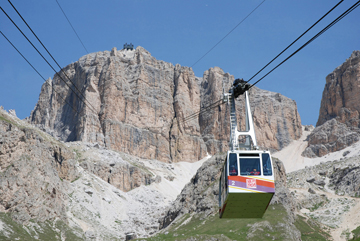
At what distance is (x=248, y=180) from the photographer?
3588cm

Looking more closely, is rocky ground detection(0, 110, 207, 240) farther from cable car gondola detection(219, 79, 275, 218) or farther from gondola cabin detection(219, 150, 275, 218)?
gondola cabin detection(219, 150, 275, 218)

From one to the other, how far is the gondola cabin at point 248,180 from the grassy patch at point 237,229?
182ft

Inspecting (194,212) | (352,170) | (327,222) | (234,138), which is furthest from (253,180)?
(352,170)

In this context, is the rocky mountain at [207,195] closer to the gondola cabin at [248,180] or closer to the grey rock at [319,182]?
the grey rock at [319,182]

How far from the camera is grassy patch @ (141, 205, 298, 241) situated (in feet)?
299

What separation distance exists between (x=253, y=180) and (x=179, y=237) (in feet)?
213

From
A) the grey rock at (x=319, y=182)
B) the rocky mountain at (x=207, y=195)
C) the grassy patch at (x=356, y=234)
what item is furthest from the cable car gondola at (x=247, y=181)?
the grey rock at (x=319, y=182)

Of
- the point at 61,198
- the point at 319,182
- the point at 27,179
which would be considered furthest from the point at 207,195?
the point at 319,182

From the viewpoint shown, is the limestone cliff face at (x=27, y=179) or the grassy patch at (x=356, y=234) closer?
the grassy patch at (x=356, y=234)

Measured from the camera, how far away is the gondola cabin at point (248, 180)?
35.9m

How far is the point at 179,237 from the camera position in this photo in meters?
96.8

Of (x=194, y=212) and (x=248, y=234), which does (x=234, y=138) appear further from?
(x=194, y=212)

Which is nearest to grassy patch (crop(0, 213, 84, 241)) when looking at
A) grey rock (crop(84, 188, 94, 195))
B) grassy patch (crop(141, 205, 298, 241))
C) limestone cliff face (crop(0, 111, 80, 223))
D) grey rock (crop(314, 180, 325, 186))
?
limestone cliff face (crop(0, 111, 80, 223))

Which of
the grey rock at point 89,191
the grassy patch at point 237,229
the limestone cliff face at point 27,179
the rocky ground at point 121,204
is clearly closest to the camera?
the grassy patch at point 237,229
